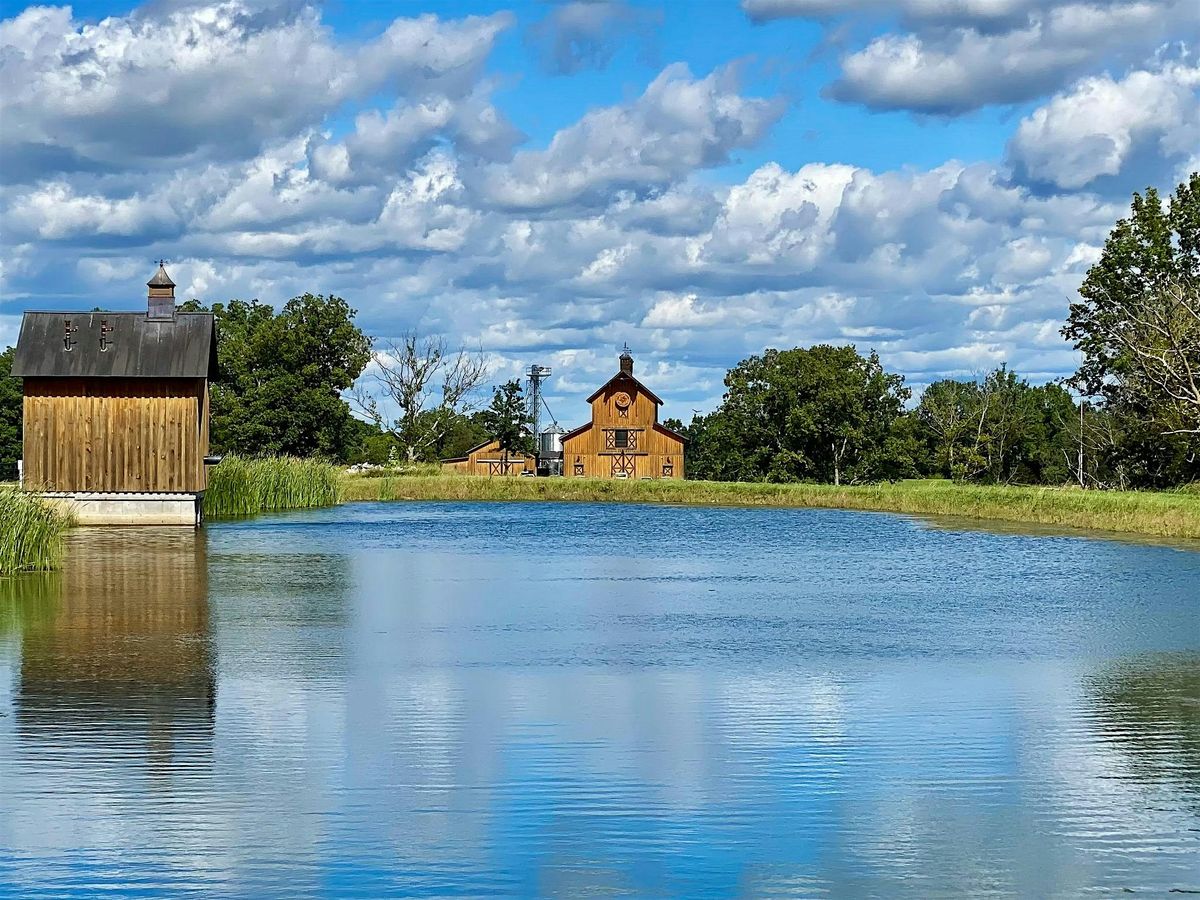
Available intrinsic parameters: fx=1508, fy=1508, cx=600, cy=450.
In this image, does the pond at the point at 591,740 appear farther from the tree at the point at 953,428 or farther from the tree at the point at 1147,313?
the tree at the point at 953,428

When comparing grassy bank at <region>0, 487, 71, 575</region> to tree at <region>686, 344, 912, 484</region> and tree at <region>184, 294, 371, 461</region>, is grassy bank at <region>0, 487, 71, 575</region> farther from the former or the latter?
tree at <region>686, 344, 912, 484</region>

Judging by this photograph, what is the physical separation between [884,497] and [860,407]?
24.3m

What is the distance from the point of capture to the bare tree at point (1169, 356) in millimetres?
51094

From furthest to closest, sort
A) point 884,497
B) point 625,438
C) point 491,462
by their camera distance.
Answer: point 491,462
point 625,438
point 884,497

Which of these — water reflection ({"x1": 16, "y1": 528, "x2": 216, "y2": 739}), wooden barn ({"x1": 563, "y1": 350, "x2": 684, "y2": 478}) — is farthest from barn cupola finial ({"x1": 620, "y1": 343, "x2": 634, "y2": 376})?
water reflection ({"x1": 16, "y1": 528, "x2": 216, "y2": 739})

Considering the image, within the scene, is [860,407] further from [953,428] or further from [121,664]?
[121,664]

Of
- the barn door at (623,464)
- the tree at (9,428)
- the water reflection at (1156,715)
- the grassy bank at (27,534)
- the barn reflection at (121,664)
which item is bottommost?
the water reflection at (1156,715)

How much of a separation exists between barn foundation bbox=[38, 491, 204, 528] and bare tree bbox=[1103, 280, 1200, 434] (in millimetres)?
31617

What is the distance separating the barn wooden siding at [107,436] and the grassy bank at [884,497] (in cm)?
2490

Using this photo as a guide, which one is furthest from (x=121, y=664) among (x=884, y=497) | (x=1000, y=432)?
(x=1000, y=432)

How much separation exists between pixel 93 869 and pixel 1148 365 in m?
49.5

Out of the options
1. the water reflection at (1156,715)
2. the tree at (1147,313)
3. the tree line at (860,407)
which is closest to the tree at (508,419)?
the tree line at (860,407)

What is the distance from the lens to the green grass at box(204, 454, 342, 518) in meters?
50.4

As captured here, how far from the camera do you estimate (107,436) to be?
41000 mm
